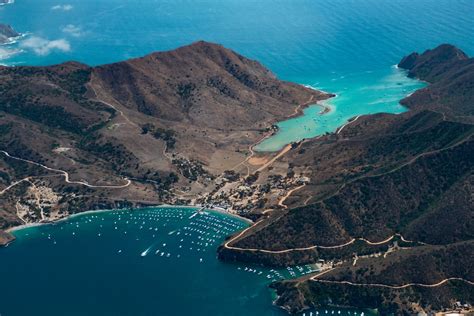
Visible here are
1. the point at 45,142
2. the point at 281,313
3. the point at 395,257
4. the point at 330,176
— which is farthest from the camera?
the point at 45,142

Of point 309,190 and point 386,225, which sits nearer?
point 386,225

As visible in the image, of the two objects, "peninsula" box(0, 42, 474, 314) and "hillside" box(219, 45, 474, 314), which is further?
"peninsula" box(0, 42, 474, 314)

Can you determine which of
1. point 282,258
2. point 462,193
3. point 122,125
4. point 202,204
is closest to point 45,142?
point 122,125

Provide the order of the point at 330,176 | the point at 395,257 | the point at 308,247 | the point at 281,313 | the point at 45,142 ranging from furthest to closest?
the point at 45,142 → the point at 330,176 → the point at 308,247 → the point at 395,257 → the point at 281,313

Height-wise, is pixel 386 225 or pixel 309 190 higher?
pixel 309 190

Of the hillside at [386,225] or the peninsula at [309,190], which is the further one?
the peninsula at [309,190]

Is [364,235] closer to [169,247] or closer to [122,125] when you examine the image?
[169,247]

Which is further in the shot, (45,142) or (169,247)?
(45,142)

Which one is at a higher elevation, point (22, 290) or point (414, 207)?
point (414, 207)
